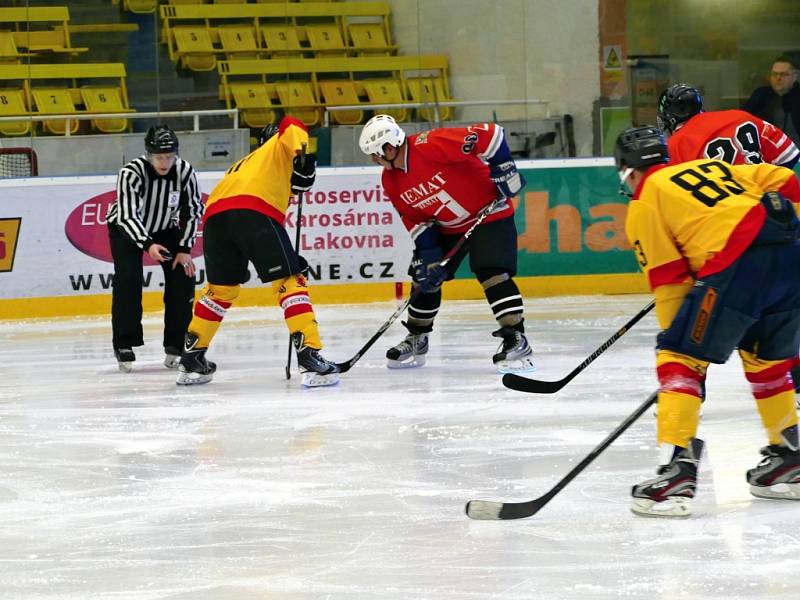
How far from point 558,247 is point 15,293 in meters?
3.32

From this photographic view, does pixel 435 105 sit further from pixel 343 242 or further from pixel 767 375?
pixel 767 375

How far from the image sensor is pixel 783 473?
9.87 ft

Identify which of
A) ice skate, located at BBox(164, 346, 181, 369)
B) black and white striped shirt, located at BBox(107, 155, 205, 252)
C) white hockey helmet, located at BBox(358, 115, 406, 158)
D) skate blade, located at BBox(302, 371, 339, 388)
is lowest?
ice skate, located at BBox(164, 346, 181, 369)

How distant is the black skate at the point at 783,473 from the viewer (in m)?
3.01

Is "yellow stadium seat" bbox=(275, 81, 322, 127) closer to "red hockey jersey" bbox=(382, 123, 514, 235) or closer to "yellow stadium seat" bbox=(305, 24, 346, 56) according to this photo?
"yellow stadium seat" bbox=(305, 24, 346, 56)

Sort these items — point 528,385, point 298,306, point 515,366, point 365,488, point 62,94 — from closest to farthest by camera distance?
point 365,488, point 528,385, point 298,306, point 515,366, point 62,94

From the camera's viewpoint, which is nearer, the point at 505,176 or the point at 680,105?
the point at 680,105

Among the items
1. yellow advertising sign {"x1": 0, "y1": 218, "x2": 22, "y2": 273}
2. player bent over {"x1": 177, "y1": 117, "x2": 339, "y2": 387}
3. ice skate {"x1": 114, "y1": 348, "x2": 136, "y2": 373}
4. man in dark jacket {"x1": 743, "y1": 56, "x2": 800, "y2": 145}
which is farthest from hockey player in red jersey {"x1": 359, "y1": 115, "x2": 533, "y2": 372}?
man in dark jacket {"x1": 743, "y1": 56, "x2": 800, "y2": 145}

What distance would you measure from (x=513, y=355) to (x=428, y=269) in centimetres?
50

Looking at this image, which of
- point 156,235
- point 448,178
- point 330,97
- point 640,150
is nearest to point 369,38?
point 330,97

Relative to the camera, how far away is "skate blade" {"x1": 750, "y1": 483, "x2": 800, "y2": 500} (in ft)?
9.85

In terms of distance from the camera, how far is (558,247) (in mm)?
8320

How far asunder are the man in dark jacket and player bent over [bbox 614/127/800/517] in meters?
5.72

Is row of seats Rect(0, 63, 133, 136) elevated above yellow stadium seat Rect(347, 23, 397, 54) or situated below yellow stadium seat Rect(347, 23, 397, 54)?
below
